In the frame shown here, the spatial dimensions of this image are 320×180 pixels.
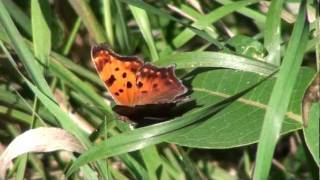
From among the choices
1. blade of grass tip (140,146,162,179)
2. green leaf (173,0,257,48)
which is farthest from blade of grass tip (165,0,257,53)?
blade of grass tip (140,146,162,179)

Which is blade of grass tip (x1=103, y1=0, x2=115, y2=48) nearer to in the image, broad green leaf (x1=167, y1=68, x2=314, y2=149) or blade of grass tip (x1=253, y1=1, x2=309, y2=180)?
broad green leaf (x1=167, y1=68, x2=314, y2=149)

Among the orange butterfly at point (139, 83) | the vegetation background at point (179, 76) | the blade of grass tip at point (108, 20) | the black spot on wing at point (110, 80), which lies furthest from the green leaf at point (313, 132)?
the blade of grass tip at point (108, 20)

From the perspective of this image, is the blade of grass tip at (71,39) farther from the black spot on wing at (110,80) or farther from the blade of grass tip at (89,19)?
the black spot on wing at (110,80)

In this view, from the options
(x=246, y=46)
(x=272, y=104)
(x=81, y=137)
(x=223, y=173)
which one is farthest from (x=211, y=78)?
(x=223, y=173)

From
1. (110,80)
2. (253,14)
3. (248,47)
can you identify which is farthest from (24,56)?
(253,14)

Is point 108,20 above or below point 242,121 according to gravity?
above

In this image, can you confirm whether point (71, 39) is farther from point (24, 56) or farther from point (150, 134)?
point (150, 134)
